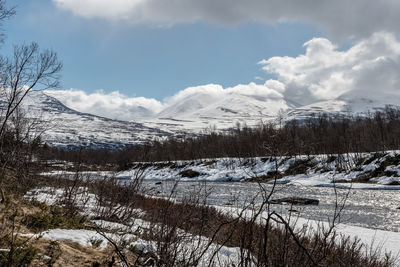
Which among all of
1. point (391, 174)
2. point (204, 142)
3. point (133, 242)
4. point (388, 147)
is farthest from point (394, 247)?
point (204, 142)

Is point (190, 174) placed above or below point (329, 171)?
below

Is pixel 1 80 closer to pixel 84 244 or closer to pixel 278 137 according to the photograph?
pixel 84 244

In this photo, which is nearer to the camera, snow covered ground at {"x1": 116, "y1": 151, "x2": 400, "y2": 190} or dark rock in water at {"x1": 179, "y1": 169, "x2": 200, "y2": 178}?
snow covered ground at {"x1": 116, "y1": 151, "x2": 400, "y2": 190}

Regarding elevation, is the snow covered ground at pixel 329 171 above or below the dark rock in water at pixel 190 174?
above

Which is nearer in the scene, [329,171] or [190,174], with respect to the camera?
[329,171]

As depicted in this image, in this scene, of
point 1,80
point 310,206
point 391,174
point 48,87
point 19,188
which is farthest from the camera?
point 391,174

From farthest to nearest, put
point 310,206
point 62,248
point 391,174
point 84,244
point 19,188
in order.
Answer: point 391,174 < point 310,206 < point 19,188 < point 84,244 < point 62,248

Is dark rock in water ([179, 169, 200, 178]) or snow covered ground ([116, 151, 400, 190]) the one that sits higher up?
snow covered ground ([116, 151, 400, 190])

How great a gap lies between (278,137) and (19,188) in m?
8.71

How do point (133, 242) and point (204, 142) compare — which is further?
point (204, 142)

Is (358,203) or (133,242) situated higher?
(133,242)

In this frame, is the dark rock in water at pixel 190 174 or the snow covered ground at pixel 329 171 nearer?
the snow covered ground at pixel 329 171

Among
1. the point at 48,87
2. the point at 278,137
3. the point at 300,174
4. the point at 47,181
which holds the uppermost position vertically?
the point at 48,87

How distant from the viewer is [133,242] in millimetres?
5207
